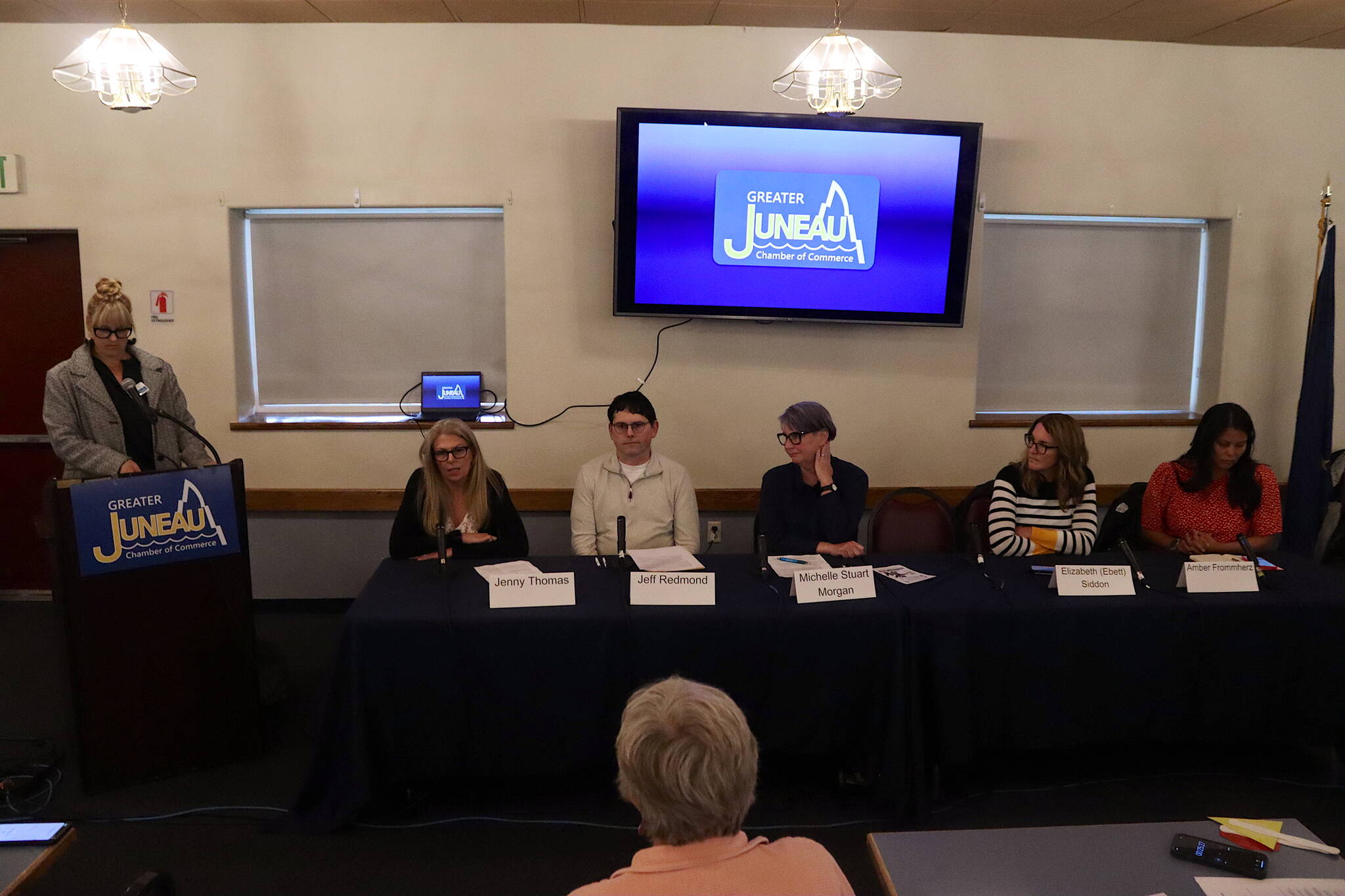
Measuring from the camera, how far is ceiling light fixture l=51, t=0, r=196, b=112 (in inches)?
98.7

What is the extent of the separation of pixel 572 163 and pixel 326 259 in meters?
1.19

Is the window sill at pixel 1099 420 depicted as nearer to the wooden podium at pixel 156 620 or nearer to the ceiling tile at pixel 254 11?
the wooden podium at pixel 156 620

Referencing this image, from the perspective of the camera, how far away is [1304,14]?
349 centimetres

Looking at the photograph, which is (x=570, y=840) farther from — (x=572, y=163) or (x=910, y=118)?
(x=910, y=118)

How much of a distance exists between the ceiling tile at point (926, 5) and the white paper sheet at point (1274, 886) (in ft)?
10.3

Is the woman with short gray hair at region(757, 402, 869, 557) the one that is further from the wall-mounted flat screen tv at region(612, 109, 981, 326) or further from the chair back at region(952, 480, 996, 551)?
the wall-mounted flat screen tv at region(612, 109, 981, 326)

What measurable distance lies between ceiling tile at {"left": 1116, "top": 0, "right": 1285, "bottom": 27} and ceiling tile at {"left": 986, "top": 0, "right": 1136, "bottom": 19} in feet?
0.22

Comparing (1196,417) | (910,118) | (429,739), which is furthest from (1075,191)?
(429,739)

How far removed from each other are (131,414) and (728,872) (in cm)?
279

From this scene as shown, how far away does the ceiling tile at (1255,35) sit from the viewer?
3.67 m

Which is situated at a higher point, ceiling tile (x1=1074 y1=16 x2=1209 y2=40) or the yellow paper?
ceiling tile (x1=1074 y1=16 x2=1209 y2=40)

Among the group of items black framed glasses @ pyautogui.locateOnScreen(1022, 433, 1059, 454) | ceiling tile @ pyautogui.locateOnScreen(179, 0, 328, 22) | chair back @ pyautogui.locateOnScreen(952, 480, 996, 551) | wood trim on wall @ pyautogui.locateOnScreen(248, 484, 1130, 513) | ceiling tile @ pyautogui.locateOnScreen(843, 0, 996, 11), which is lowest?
wood trim on wall @ pyautogui.locateOnScreen(248, 484, 1130, 513)

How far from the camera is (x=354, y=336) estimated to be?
396 centimetres

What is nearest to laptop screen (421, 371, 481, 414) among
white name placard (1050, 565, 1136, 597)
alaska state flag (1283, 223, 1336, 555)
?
white name placard (1050, 565, 1136, 597)
